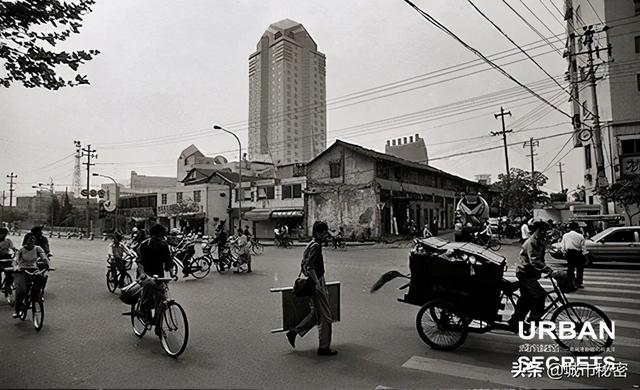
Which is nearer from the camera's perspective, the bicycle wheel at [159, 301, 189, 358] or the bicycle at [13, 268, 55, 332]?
the bicycle wheel at [159, 301, 189, 358]

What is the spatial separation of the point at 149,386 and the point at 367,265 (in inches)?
504

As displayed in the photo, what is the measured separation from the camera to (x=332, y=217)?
3759 cm

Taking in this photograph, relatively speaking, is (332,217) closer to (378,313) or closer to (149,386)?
(378,313)

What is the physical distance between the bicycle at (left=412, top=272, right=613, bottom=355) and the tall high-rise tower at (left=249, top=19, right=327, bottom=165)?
257 ft

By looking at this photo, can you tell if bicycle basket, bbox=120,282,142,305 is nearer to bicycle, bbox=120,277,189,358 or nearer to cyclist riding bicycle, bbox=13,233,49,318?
bicycle, bbox=120,277,189,358

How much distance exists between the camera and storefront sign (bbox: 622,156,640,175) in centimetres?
2609

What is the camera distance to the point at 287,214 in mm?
41312

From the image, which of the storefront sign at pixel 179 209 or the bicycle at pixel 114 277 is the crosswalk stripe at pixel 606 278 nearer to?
the bicycle at pixel 114 277

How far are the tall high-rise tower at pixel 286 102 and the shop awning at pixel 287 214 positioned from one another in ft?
139

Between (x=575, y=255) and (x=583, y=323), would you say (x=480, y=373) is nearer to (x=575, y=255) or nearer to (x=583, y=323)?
(x=583, y=323)

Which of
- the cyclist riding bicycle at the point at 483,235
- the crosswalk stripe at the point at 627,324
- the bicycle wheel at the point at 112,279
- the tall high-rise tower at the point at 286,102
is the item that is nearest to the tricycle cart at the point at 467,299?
the crosswalk stripe at the point at 627,324

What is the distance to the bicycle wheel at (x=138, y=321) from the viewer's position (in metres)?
6.28

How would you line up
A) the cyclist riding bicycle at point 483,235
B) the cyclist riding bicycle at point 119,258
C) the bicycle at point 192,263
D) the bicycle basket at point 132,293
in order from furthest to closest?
1. the cyclist riding bicycle at point 483,235
2. the bicycle at point 192,263
3. the cyclist riding bicycle at point 119,258
4. the bicycle basket at point 132,293

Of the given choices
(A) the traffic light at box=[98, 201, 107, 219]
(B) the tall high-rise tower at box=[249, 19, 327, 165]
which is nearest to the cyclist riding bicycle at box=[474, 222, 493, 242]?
(A) the traffic light at box=[98, 201, 107, 219]
